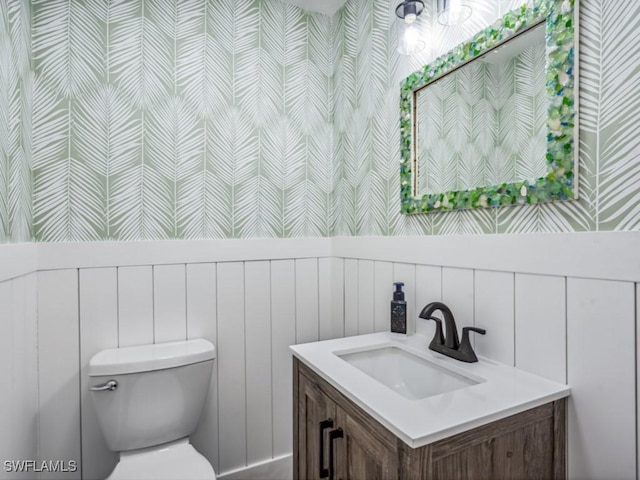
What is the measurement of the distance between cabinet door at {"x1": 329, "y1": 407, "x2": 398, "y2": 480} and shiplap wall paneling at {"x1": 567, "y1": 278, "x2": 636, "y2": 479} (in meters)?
0.49

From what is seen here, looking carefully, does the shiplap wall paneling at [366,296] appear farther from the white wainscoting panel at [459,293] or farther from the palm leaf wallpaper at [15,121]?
the palm leaf wallpaper at [15,121]

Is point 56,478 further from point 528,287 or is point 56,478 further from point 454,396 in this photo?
point 528,287

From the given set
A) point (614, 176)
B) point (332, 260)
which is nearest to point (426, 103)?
point (614, 176)

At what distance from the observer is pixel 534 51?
1007mm

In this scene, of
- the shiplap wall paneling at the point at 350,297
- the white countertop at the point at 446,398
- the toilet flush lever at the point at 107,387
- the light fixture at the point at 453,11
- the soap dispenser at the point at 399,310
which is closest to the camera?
the white countertop at the point at 446,398

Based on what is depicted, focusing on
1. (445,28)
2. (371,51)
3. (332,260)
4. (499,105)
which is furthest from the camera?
(332,260)

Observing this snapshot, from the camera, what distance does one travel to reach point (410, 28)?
141cm

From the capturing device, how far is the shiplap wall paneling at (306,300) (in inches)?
73.5

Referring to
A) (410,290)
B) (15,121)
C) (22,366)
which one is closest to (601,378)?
(410,290)

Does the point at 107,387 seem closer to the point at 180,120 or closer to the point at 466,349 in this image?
the point at 180,120

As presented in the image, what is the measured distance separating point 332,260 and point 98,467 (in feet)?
4.33

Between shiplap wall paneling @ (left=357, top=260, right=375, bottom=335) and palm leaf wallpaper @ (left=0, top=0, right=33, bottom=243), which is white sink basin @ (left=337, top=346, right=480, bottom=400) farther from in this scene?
palm leaf wallpaper @ (left=0, top=0, right=33, bottom=243)

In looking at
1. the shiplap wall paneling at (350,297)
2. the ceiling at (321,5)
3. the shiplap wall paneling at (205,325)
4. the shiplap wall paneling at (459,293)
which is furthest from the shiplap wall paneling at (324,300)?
the ceiling at (321,5)

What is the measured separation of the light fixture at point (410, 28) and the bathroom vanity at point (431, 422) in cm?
111
